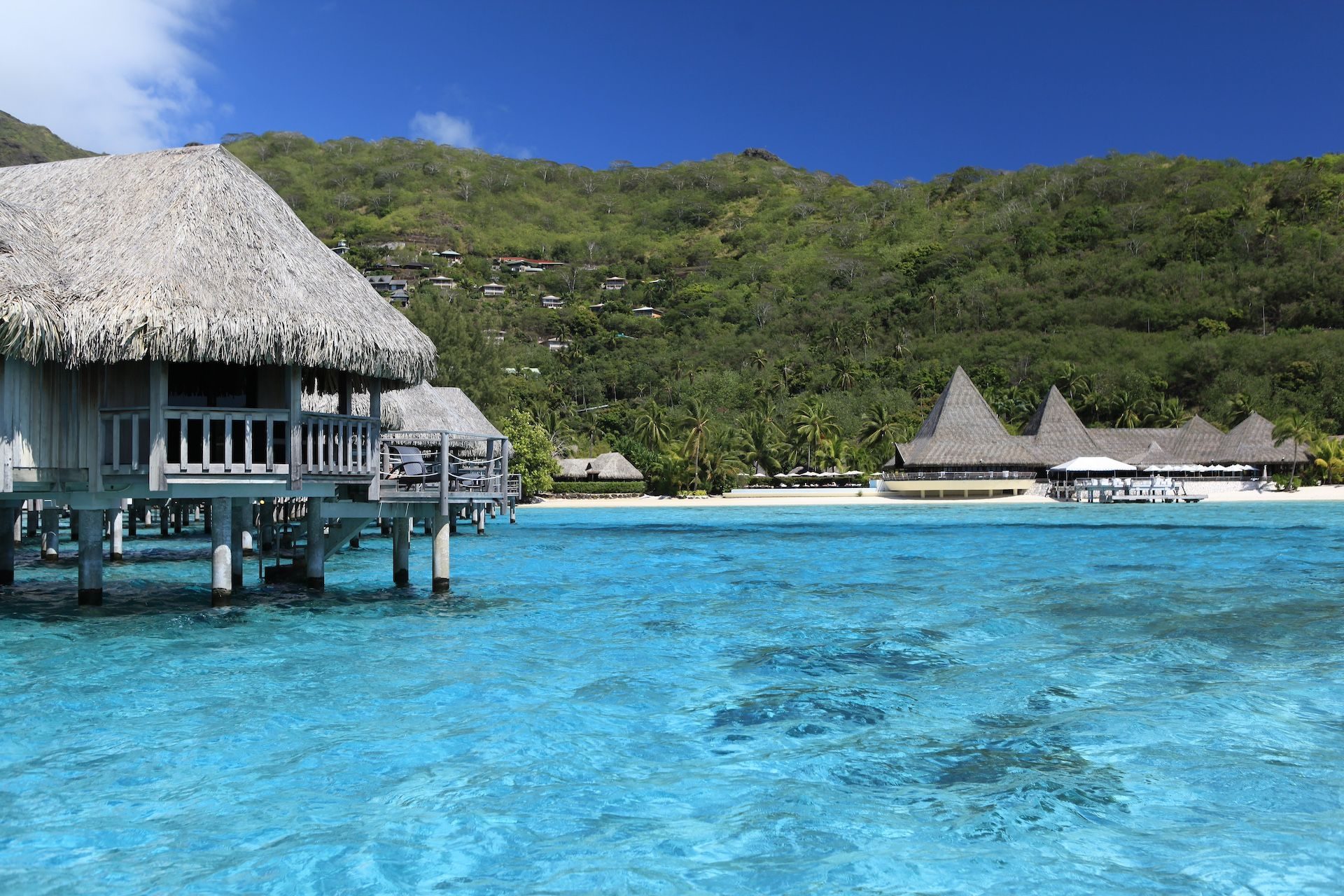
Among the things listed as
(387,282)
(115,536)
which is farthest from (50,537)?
(387,282)

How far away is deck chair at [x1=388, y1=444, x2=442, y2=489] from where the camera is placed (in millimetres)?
18094

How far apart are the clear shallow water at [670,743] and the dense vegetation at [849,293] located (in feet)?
127

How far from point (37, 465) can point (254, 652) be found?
3.36 meters

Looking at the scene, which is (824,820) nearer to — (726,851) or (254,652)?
(726,851)

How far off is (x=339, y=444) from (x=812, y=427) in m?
56.5

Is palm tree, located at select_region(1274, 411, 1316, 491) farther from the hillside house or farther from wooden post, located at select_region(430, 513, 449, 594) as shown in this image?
the hillside house

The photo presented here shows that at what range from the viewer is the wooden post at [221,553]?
43.9 feet

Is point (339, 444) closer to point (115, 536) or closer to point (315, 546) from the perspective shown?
point (315, 546)

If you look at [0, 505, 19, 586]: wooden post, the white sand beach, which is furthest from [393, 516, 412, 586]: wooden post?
the white sand beach

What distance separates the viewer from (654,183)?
182 metres

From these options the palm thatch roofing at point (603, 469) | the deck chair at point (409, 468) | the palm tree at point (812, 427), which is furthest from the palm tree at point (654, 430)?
the deck chair at point (409, 468)

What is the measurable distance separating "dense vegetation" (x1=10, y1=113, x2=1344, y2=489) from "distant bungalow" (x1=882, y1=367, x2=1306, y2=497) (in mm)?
10864

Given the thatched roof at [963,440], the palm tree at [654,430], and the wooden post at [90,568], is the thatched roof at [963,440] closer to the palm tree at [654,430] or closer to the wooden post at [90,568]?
the palm tree at [654,430]

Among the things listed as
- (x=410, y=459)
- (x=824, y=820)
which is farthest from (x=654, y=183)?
(x=824, y=820)
